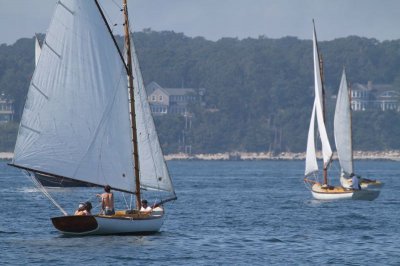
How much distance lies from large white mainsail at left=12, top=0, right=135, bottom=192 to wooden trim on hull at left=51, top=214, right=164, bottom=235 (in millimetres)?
1546

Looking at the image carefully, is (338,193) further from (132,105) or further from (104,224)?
(104,224)

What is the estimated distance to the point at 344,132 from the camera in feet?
322

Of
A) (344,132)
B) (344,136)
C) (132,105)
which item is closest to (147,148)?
(132,105)

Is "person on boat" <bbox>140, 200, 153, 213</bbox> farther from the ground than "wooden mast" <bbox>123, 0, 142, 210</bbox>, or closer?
closer

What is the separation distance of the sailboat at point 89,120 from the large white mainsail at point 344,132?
42363mm

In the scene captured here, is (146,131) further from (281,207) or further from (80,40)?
(281,207)

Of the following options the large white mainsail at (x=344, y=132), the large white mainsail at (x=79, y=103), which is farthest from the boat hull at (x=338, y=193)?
the large white mainsail at (x=79, y=103)

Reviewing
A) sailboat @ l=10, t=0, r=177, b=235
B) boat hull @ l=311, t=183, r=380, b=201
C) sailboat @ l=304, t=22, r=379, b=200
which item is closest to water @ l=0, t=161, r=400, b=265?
boat hull @ l=311, t=183, r=380, b=201

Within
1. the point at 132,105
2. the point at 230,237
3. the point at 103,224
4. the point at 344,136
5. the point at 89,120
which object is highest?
the point at 132,105

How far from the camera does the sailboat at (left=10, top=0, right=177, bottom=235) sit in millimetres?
53188

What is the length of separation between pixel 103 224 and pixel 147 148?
160 inches

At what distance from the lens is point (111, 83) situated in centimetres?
5472

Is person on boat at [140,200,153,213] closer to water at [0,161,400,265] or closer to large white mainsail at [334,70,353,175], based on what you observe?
water at [0,161,400,265]

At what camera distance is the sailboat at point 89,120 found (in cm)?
5319
